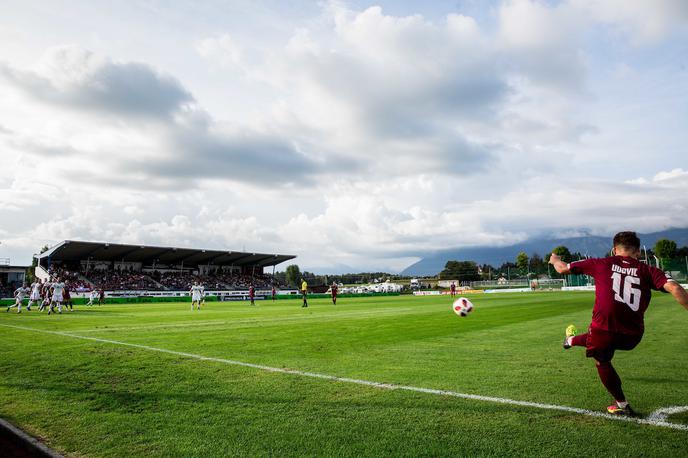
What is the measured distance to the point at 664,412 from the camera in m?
5.52

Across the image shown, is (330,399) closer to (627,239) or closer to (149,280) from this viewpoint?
(627,239)

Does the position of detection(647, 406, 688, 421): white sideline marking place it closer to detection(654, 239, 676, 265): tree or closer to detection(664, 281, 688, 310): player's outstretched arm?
detection(664, 281, 688, 310): player's outstretched arm

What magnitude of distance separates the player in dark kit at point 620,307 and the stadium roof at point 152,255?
71626 mm

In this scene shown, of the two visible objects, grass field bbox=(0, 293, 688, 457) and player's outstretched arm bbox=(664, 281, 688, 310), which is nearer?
grass field bbox=(0, 293, 688, 457)

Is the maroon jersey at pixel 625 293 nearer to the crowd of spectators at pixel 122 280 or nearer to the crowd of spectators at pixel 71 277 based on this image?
the crowd of spectators at pixel 71 277

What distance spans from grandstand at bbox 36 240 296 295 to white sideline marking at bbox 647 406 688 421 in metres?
65.8

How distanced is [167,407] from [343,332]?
31.3 feet

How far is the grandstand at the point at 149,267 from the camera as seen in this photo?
6794 centimetres

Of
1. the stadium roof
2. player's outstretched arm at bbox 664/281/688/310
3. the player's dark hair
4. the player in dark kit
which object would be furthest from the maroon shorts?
the stadium roof

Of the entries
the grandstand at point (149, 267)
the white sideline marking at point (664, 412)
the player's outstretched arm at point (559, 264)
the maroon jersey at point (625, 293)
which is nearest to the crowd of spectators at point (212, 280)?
the grandstand at point (149, 267)

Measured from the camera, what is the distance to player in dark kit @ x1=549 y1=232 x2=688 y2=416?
5.46 m

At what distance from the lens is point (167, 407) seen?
5.87 m

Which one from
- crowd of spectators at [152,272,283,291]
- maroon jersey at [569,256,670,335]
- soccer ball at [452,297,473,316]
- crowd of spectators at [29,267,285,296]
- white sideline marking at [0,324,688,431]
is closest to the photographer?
white sideline marking at [0,324,688,431]

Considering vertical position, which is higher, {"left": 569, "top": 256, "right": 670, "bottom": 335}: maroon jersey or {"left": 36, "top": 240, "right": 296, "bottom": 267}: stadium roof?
{"left": 36, "top": 240, "right": 296, "bottom": 267}: stadium roof
